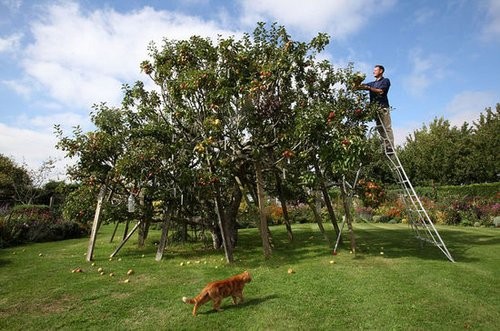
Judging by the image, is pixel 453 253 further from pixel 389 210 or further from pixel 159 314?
pixel 389 210

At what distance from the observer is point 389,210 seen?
22469 mm

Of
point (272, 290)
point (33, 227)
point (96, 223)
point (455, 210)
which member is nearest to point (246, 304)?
point (272, 290)

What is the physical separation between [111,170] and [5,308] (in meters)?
4.74

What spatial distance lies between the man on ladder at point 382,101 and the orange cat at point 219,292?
6598 mm

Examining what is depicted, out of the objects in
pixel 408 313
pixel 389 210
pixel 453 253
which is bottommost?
pixel 408 313

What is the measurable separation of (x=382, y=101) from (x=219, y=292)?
7.65 m

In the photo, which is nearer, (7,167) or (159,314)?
(159,314)

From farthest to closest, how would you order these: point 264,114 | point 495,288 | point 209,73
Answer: point 264,114, point 209,73, point 495,288

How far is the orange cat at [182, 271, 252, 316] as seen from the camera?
5613 millimetres

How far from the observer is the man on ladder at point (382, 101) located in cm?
1058

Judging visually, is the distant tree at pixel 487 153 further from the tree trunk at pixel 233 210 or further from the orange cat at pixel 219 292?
the orange cat at pixel 219 292

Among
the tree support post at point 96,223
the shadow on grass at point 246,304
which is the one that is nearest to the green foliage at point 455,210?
the shadow on grass at point 246,304

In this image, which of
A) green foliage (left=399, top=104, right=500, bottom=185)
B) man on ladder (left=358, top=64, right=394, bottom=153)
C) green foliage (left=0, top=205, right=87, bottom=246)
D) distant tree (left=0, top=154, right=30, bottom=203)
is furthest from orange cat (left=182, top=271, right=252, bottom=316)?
green foliage (left=399, top=104, right=500, bottom=185)

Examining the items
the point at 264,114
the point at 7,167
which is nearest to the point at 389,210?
the point at 264,114
